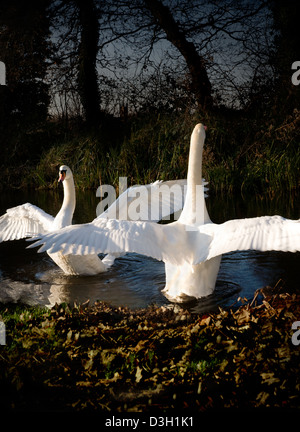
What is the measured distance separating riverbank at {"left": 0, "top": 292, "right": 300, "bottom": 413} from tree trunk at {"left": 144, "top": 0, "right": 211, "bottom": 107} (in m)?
12.9

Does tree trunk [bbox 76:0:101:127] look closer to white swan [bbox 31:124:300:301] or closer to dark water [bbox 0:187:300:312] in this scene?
dark water [bbox 0:187:300:312]

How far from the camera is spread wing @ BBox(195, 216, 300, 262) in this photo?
3.65 m

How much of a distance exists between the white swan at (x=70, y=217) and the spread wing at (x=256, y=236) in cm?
182

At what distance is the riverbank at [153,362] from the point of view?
277 centimetres

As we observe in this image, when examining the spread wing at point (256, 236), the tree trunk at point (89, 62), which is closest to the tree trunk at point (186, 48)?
the tree trunk at point (89, 62)

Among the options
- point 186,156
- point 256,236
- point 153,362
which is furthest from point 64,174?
point 186,156

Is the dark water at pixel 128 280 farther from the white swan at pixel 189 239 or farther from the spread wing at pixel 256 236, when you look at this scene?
the spread wing at pixel 256 236

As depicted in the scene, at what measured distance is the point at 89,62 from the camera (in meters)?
19.4

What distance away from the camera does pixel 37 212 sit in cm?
666

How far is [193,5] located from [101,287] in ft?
46.1

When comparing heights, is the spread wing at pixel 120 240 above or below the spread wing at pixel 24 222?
below

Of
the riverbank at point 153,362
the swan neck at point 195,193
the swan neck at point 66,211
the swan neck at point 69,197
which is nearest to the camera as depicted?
the riverbank at point 153,362
